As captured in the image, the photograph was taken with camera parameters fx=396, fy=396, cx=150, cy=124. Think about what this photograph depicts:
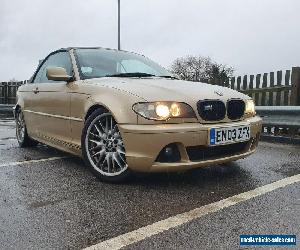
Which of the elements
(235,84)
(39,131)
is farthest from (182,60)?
(39,131)

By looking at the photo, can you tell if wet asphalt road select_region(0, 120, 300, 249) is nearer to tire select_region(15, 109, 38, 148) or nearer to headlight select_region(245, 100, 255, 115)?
headlight select_region(245, 100, 255, 115)

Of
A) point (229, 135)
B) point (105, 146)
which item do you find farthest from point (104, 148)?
point (229, 135)

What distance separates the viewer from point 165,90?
363cm

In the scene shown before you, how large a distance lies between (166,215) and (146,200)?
396mm

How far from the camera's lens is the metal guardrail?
6352mm

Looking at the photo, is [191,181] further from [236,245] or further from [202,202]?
[236,245]

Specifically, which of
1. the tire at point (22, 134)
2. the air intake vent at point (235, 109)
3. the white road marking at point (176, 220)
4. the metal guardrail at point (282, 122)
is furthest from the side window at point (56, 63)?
the metal guardrail at point (282, 122)

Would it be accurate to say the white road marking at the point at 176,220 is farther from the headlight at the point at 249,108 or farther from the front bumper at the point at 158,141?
the headlight at the point at 249,108

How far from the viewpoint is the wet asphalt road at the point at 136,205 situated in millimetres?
2389

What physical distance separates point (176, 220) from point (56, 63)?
330 cm

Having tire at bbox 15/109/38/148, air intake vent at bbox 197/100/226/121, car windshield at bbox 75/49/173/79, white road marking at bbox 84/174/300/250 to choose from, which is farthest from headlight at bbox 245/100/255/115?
tire at bbox 15/109/38/148

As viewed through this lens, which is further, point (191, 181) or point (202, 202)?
point (191, 181)

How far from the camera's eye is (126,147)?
3479 millimetres

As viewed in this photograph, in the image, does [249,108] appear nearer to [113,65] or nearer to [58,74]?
[113,65]
